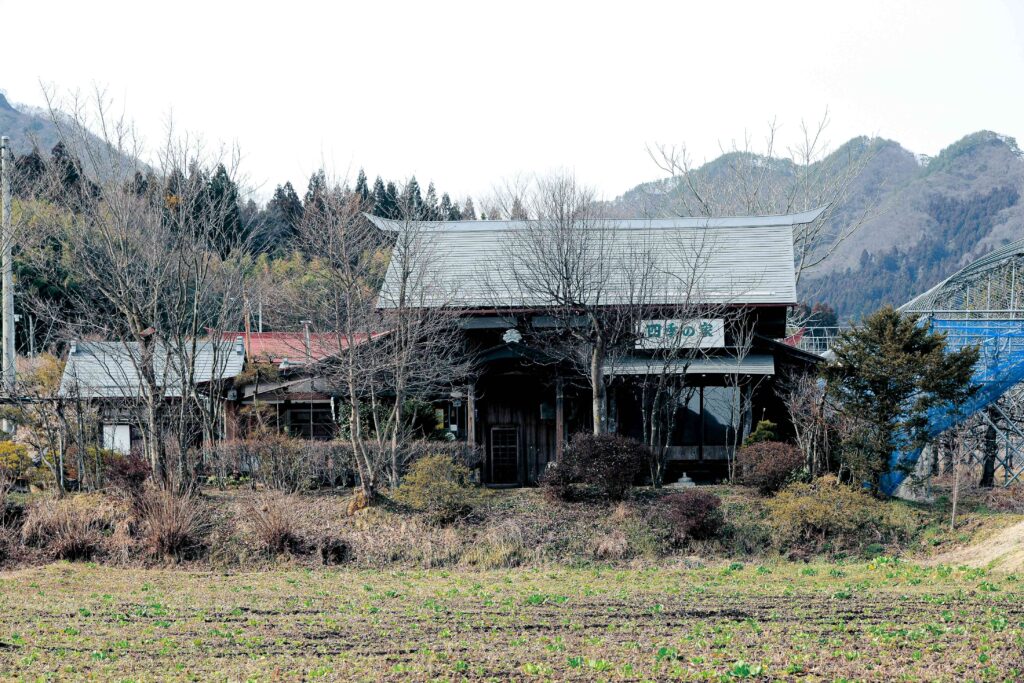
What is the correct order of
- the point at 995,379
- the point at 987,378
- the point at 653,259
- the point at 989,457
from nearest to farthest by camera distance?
the point at 995,379 → the point at 987,378 → the point at 989,457 → the point at 653,259

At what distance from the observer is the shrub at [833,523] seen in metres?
17.8

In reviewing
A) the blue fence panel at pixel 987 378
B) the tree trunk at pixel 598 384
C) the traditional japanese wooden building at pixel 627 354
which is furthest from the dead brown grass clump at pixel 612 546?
the blue fence panel at pixel 987 378

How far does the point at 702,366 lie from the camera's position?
73.9 feet

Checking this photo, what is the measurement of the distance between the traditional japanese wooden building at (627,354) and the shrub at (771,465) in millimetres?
1940

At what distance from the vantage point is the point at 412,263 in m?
21.7

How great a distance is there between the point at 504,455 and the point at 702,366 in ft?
18.0

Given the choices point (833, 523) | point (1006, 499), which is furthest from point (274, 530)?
point (1006, 499)

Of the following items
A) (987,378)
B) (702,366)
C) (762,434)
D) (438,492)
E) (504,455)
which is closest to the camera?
(438,492)

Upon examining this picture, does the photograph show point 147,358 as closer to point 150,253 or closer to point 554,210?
point 150,253

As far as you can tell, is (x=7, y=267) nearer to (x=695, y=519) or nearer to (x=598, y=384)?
(x=598, y=384)

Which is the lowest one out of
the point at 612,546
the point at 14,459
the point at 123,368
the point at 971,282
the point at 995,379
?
the point at 612,546

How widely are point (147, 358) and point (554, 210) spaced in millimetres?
9596

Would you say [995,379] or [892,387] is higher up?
[995,379]

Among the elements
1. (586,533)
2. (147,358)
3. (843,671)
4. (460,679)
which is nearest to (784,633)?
(843,671)
